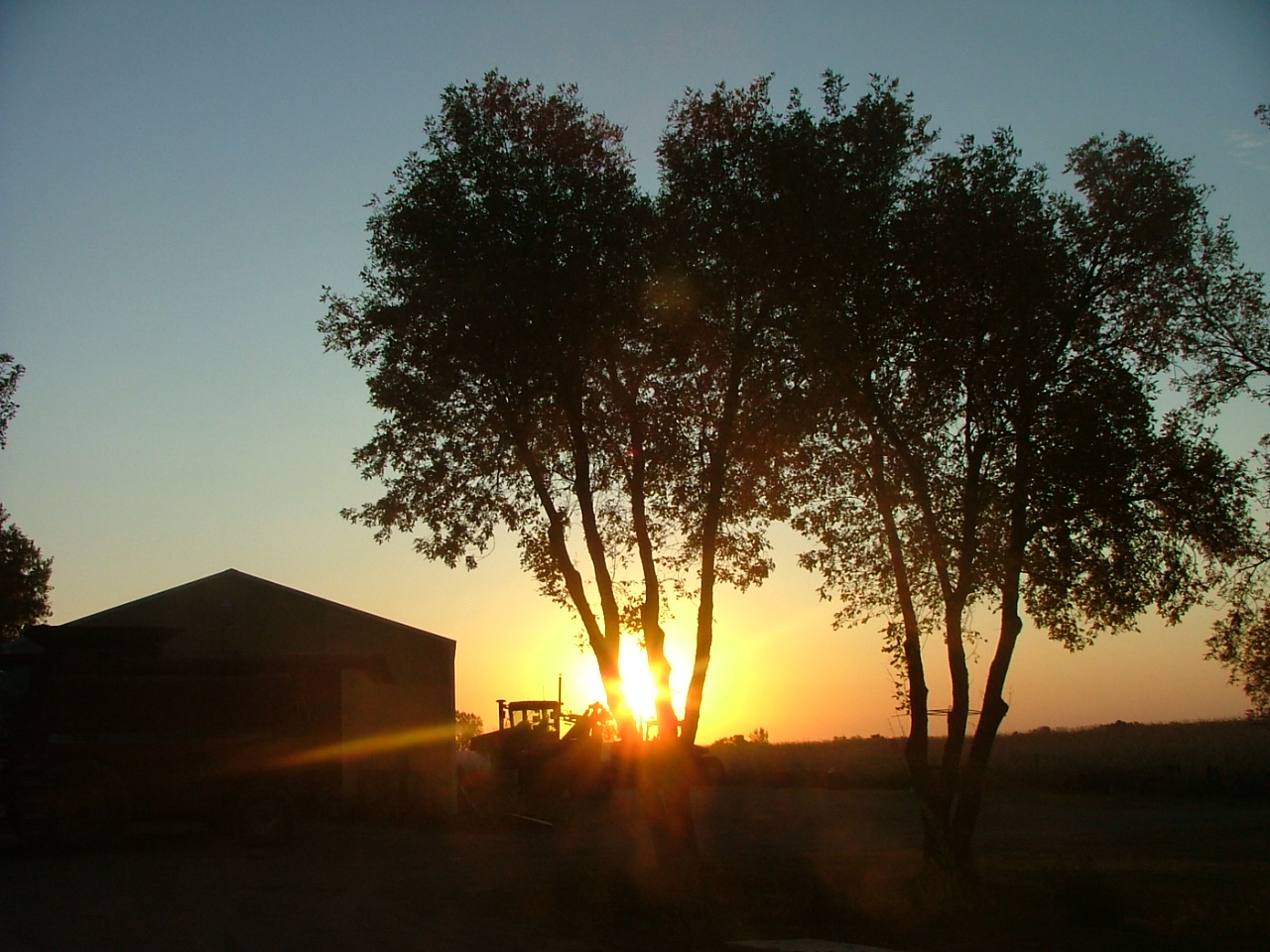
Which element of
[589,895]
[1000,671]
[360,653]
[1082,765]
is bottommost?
[1082,765]

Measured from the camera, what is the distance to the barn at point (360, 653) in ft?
86.6

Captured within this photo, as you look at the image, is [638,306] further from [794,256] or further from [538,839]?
[538,839]

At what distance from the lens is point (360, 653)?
90.0 ft

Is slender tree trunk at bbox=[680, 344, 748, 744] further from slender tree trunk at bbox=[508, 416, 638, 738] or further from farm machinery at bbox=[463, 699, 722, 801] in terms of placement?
farm machinery at bbox=[463, 699, 722, 801]

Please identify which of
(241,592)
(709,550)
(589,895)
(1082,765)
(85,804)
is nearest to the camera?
(589,895)

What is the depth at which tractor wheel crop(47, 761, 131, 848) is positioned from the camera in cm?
1836

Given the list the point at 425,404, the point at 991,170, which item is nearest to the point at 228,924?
the point at 425,404

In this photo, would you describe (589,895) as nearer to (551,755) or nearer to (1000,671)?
(1000,671)

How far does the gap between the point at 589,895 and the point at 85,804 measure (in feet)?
31.7

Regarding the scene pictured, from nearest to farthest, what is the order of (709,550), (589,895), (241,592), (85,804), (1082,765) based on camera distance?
(589,895) → (709,550) → (85,804) → (241,592) → (1082,765)

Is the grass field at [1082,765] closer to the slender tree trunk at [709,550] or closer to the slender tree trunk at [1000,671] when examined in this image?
the slender tree trunk at [1000,671]

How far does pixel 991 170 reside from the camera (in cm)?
1606

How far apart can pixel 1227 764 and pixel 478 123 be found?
156 feet

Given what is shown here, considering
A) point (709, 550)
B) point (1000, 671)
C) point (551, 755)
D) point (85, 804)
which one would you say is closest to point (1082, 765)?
point (551, 755)
